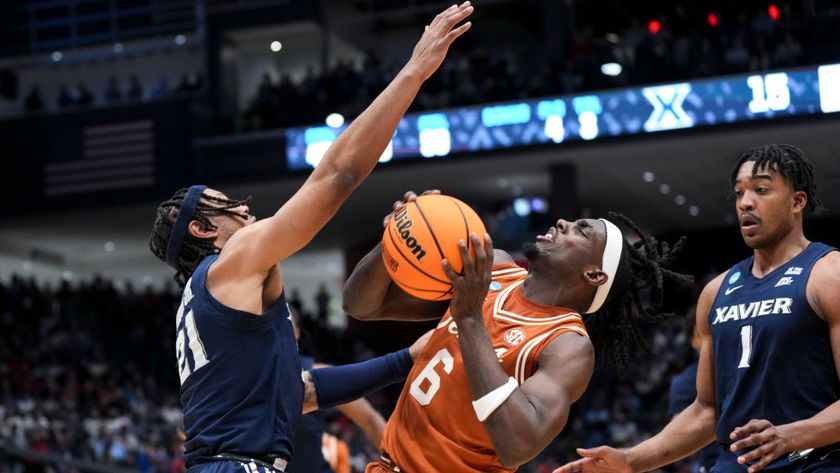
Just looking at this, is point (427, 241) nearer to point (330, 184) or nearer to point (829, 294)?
point (330, 184)

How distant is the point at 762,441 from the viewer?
412cm

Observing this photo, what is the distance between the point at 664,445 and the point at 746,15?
1632 centimetres

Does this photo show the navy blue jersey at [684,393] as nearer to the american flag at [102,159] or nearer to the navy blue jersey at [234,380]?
the navy blue jersey at [234,380]

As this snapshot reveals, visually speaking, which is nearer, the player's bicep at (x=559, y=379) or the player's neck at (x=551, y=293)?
the player's bicep at (x=559, y=379)

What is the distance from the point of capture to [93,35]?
26078 millimetres

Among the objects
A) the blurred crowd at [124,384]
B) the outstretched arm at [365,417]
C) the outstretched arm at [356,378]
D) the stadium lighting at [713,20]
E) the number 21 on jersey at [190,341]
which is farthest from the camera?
the stadium lighting at [713,20]

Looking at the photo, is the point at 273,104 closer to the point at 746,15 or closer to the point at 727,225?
the point at 746,15

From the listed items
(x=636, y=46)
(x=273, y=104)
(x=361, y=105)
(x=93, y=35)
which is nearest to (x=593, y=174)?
(x=636, y=46)

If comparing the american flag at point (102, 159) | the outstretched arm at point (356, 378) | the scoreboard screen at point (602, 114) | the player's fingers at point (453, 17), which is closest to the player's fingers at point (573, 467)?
the outstretched arm at point (356, 378)

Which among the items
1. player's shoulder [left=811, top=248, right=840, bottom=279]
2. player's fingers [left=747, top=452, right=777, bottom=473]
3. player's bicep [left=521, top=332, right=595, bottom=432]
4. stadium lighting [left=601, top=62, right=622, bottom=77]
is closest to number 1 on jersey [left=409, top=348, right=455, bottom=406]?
player's bicep [left=521, top=332, right=595, bottom=432]

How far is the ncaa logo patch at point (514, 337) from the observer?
162 inches

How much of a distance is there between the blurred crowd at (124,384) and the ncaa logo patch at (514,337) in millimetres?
10639

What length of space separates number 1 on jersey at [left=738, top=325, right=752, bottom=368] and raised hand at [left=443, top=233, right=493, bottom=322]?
1.41m

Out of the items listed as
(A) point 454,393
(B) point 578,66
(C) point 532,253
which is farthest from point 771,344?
(B) point 578,66
